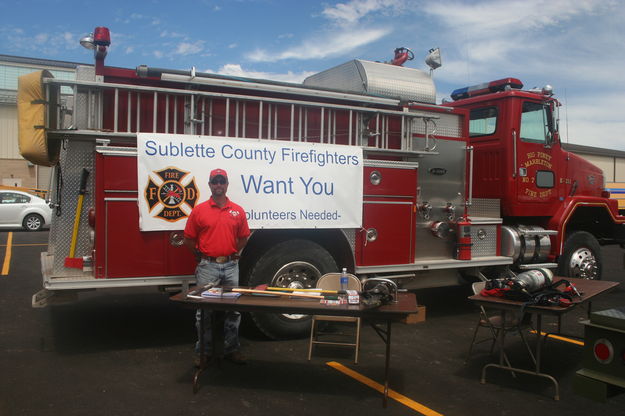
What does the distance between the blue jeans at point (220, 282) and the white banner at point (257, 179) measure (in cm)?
58

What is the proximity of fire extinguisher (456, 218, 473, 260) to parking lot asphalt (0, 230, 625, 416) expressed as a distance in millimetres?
881

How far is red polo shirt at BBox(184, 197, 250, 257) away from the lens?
4.79 meters

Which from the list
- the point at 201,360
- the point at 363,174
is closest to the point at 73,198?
the point at 201,360

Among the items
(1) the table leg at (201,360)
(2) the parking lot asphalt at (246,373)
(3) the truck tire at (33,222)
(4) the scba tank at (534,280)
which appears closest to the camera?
(2) the parking lot asphalt at (246,373)

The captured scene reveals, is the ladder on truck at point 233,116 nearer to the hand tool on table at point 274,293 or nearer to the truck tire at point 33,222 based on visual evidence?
the hand tool on table at point 274,293

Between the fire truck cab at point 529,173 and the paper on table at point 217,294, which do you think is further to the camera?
the fire truck cab at point 529,173

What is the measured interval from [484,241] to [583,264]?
2.20 meters

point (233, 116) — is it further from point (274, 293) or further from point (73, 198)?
point (274, 293)

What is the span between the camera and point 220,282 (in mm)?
4906

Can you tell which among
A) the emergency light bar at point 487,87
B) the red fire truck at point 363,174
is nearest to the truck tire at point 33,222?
the red fire truck at point 363,174

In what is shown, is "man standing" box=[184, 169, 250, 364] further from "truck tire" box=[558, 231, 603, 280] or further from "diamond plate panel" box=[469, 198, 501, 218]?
"truck tire" box=[558, 231, 603, 280]

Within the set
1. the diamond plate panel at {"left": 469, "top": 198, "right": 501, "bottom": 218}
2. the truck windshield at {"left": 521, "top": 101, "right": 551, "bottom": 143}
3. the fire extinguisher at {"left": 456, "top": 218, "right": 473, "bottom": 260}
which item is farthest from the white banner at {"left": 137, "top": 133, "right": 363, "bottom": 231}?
the truck windshield at {"left": 521, "top": 101, "right": 551, "bottom": 143}

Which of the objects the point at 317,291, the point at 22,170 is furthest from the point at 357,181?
the point at 22,170

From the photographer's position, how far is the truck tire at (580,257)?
8.13 metres
